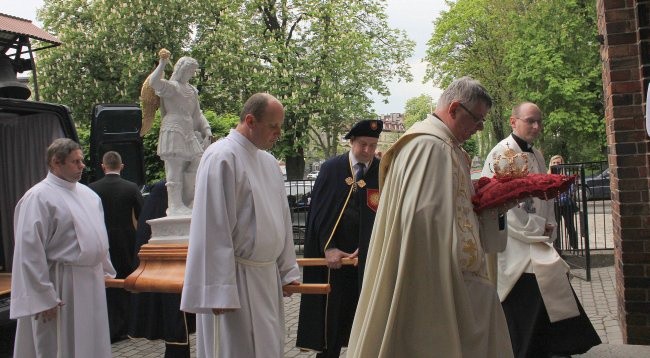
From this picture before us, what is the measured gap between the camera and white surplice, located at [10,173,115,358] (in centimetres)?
492

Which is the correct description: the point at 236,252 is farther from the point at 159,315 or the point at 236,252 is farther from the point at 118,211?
the point at 118,211

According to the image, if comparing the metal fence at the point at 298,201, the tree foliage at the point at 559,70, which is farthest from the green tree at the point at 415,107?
the metal fence at the point at 298,201

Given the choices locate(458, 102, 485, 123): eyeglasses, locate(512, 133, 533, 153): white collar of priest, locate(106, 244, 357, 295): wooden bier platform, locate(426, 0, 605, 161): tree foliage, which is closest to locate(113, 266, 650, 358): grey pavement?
locate(512, 133, 533, 153): white collar of priest

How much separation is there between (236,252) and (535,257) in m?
2.59

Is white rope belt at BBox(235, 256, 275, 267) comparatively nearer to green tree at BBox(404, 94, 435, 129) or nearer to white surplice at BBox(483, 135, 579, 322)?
white surplice at BBox(483, 135, 579, 322)

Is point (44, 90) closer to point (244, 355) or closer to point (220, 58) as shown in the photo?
point (220, 58)

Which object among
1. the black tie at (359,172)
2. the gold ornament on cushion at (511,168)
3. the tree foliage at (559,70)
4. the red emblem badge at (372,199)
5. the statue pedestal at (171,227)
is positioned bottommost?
the statue pedestal at (171,227)

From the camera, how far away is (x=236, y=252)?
13.0 feet

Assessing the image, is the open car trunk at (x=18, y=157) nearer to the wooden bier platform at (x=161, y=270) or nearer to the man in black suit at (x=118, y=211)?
the man in black suit at (x=118, y=211)

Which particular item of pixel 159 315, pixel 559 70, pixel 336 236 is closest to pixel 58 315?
pixel 159 315

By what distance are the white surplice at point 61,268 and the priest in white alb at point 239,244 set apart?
141 centimetres

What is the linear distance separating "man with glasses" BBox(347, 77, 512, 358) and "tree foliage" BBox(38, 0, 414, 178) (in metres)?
22.3

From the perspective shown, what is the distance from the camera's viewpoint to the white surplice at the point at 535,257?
535 centimetres

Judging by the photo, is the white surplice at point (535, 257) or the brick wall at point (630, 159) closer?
the white surplice at point (535, 257)
